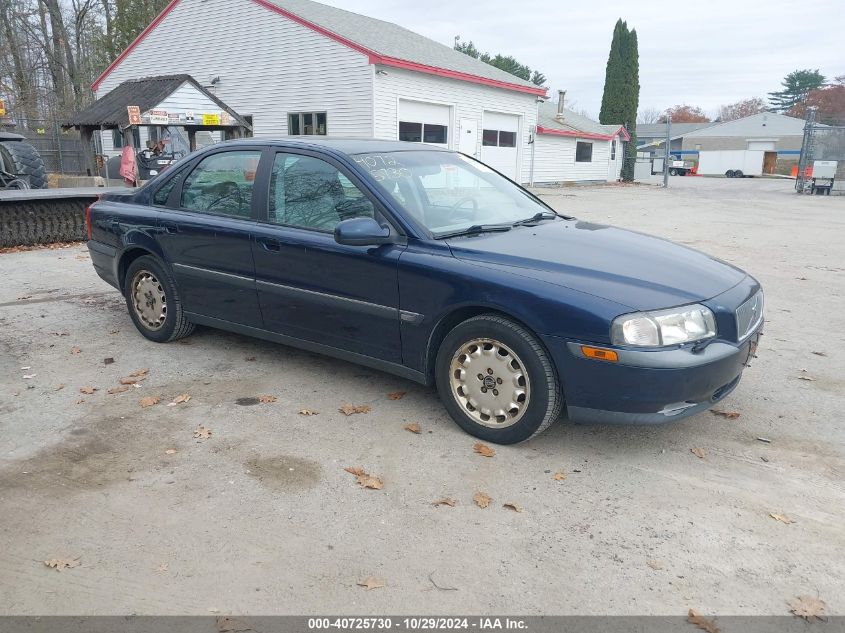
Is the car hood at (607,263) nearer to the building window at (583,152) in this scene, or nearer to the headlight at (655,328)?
the headlight at (655,328)

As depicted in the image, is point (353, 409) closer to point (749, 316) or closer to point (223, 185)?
point (223, 185)

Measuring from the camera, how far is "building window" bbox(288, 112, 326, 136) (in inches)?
837

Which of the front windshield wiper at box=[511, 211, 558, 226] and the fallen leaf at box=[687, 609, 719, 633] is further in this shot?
the front windshield wiper at box=[511, 211, 558, 226]

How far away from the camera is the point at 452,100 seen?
23266mm

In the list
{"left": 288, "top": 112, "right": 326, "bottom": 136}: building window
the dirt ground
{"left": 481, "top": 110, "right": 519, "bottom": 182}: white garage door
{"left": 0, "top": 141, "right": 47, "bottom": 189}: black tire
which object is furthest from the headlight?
{"left": 481, "top": 110, "right": 519, "bottom": 182}: white garage door

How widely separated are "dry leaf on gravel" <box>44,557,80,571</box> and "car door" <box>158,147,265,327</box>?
2.27 meters

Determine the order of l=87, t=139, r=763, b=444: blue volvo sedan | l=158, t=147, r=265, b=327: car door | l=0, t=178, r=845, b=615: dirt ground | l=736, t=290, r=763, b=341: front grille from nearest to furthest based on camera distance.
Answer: l=0, t=178, r=845, b=615: dirt ground < l=87, t=139, r=763, b=444: blue volvo sedan < l=736, t=290, r=763, b=341: front grille < l=158, t=147, r=265, b=327: car door

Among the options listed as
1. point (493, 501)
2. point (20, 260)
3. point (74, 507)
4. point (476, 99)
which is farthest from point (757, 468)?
point (476, 99)

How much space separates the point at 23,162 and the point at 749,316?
13.8 metres

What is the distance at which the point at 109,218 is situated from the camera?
5.80m

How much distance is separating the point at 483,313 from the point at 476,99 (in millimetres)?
22098

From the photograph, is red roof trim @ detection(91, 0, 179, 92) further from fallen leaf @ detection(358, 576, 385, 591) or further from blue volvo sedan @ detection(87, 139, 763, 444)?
fallen leaf @ detection(358, 576, 385, 591)

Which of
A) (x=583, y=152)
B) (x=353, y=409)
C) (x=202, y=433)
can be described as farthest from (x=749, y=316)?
(x=583, y=152)

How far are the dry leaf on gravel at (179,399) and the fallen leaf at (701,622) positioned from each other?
130 inches
